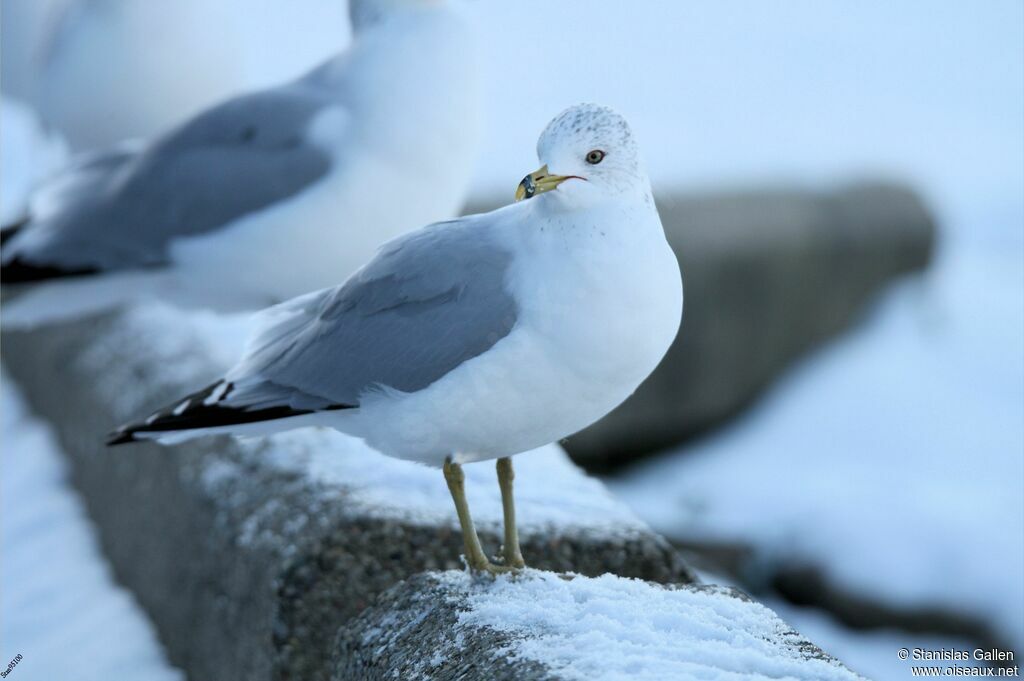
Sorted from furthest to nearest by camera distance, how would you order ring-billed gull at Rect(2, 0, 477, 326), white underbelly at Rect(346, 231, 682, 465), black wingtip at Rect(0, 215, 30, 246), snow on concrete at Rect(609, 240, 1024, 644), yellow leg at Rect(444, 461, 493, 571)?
snow on concrete at Rect(609, 240, 1024, 644), black wingtip at Rect(0, 215, 30, 246), ring-billed gull at Rect(2, 0, 477, 326), yellow leg at Rect(444, 461, 493, 571), white underbelly at Rect(346, 231, 682, 465)

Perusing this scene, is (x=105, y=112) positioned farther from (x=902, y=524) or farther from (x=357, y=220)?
(x=902, y=524)

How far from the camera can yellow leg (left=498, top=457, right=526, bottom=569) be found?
2082mm

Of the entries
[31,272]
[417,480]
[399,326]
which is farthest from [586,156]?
[31,272]

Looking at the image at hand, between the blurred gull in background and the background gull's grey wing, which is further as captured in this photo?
the blurred gull in background

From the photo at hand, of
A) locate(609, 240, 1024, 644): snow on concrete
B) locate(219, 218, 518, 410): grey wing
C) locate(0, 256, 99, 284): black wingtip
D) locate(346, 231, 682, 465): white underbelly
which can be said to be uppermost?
locate(0, 256, 99, 284): black wingtip

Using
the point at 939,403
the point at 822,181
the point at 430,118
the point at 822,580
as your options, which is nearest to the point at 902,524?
the point at 822,580

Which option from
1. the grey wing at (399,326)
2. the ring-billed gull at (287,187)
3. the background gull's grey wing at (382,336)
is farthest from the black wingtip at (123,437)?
the ring-billed gull at (287,187)

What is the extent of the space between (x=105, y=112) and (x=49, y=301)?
3.75ft

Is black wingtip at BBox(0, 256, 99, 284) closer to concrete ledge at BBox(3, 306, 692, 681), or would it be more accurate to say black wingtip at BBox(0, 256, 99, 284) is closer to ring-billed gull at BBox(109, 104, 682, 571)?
concrete ledge at BBox(3, 306, 692, 681)

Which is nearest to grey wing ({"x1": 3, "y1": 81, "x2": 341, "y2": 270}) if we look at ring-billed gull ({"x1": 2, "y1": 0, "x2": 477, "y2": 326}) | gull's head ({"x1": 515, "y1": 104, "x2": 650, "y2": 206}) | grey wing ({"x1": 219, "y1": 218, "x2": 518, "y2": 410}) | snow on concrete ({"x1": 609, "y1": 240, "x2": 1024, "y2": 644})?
ring-billed gull ({"x1": 2, "y1": 0, "x2": 477, "y2": 326})

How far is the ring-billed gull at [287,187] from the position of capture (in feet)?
9.13

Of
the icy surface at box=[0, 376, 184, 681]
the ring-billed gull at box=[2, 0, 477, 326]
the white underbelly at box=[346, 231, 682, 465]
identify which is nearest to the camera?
the white underbelly at box=[346, 231, 682, 465]

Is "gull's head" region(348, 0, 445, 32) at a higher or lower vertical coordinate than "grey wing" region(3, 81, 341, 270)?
higher

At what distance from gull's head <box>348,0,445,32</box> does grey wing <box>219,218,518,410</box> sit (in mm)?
934
